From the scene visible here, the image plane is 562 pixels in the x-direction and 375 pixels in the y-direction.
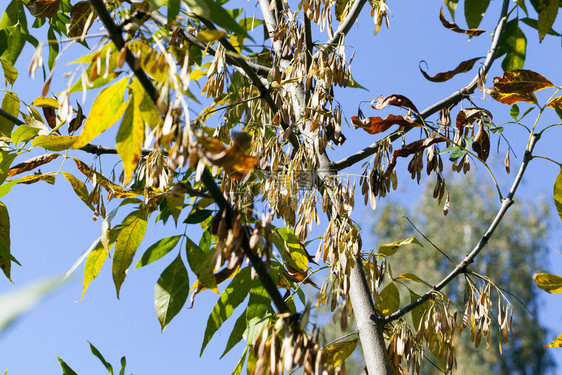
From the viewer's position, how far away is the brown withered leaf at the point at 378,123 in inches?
30.8

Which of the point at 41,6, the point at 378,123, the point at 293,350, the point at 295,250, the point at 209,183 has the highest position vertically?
the point at 41,6

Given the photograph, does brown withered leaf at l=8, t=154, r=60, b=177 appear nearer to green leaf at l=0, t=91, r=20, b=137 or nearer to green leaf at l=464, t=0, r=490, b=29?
green leaf at l=0, t=91, r=20, b=137

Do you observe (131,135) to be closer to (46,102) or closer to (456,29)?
(46,102)

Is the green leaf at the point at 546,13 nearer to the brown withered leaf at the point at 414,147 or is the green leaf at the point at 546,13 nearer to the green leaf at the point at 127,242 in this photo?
the brown withered leaf at the point at 414,147

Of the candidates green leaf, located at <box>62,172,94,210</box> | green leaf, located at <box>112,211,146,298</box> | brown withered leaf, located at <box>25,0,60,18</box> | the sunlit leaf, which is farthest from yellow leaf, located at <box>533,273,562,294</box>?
brown withered leaf, located at <box>25,0,60,18</box>

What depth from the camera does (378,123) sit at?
2.61 ft

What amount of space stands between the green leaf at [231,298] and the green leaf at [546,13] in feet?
1.53

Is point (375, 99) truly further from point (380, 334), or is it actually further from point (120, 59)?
point (120, 59)

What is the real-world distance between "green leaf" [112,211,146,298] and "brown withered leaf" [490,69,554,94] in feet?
1.62

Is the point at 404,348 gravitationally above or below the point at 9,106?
below

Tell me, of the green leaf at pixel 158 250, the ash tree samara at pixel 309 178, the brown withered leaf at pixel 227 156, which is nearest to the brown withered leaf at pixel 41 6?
the ash tree samara at pixel 309 178

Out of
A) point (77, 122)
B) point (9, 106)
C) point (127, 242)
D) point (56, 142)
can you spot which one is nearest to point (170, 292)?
point (127, 242)

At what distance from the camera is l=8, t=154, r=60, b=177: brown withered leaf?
0.82m

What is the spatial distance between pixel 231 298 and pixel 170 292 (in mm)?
118
